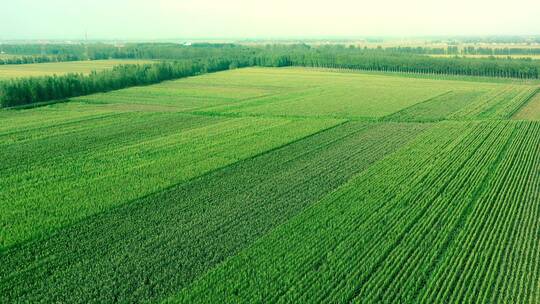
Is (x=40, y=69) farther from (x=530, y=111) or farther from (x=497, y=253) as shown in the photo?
(x=497, y=253)

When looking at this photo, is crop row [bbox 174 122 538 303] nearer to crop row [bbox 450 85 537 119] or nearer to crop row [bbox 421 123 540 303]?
crop row [bbox 421 123 540 303]

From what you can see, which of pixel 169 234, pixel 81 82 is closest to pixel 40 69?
pixel 81 82

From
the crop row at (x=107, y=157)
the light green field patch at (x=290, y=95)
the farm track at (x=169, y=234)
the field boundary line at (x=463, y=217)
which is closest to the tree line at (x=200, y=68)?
the light green field patch at (x=290, y=95)

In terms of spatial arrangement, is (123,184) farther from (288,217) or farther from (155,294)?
(155,294)

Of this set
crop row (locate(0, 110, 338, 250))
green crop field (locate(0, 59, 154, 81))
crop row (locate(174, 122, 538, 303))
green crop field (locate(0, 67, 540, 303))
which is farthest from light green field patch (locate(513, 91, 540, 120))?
green crop field (locate(0, 59, 154, 81))

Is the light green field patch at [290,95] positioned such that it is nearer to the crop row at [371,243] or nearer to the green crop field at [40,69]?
the crop row at [371,243]

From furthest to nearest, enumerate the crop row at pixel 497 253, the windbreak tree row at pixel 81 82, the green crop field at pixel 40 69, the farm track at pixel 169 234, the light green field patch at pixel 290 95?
the green crop field at pixel 40 69 → the windbreak tree row at pixel 81 82 → the light green field patch at pixel 290 95 → the farm track at pixel 169 234 → the crop row at pixel 497 253
